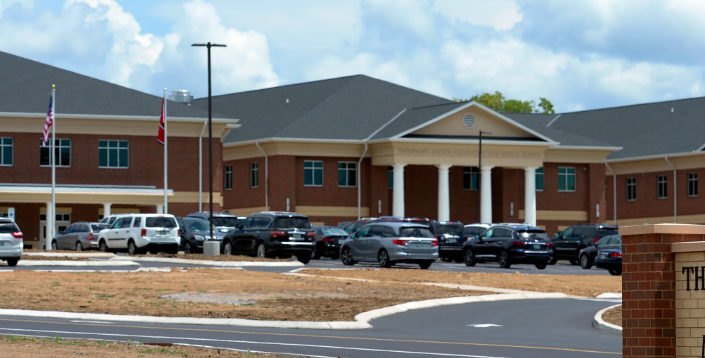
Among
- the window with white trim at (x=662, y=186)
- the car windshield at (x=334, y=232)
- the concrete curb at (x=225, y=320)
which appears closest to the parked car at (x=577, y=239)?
the car windshield at (x=334, y=232)

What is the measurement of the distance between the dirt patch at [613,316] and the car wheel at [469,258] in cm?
2011

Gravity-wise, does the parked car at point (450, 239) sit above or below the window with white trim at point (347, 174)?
below

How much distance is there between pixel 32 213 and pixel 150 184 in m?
6.47

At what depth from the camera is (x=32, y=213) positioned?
6350 centimetres

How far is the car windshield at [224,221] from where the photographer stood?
49.1 m

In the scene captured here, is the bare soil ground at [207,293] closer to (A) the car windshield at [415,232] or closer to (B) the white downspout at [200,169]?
(A) the car windshield at [415,232]

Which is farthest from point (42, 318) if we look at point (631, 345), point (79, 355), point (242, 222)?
point (242, 222)

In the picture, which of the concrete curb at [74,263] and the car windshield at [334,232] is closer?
the concrete curb at [74,263]

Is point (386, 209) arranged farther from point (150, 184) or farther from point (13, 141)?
point (13, 141)

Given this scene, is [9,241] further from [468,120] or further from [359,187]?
[468,120]

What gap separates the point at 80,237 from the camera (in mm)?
50812

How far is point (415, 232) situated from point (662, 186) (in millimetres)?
41325

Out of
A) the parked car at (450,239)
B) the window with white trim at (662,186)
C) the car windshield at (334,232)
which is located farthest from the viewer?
the window with white trim at (662,186)

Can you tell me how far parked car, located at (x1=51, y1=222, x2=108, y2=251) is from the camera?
4997cm
